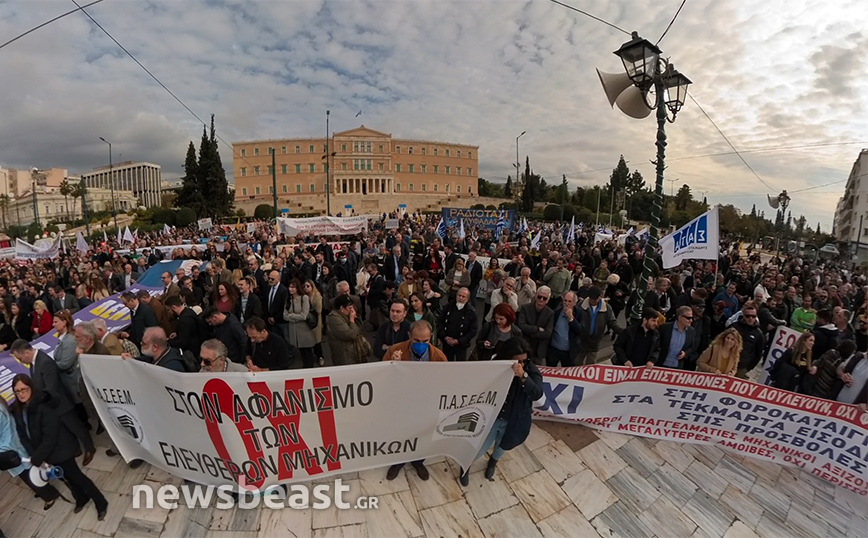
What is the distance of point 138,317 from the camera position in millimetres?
5074

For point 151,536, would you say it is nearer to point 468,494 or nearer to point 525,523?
point 468,494

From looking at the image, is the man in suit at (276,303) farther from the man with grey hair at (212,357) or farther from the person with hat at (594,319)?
the person with hat at (594,319)

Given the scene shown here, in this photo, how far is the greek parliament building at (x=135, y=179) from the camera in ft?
443

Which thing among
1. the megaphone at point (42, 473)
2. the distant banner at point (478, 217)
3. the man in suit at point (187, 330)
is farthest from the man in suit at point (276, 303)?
the distant banner at point (478, 217)

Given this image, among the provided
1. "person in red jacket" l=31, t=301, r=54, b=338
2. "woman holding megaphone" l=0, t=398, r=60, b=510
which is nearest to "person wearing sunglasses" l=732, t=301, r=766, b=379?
"woman holding megaphone" l=0, t=398, r=60, b=510

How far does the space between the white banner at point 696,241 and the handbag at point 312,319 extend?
217 inches

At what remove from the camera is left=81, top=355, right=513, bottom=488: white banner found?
125 inches

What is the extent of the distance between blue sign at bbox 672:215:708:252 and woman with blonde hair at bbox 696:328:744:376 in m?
2.14

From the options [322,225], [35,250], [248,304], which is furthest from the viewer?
[322,225]

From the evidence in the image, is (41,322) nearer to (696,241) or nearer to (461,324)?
(461,324)

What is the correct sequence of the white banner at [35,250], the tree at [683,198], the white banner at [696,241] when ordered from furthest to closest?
the tree at [683,198], the white banner at [35,250], the white banner at [696,241]

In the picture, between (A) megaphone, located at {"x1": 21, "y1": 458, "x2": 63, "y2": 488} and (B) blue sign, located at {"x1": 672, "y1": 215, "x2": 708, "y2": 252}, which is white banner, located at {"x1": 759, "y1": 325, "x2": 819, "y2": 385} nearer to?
(B) blue sign, located at {"x1": 672, "y1": 215, "x2": 708, "y2": 252}

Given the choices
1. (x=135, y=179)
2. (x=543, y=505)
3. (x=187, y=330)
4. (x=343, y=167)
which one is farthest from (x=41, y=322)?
(x=135, y=179)

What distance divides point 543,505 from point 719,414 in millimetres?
2301
